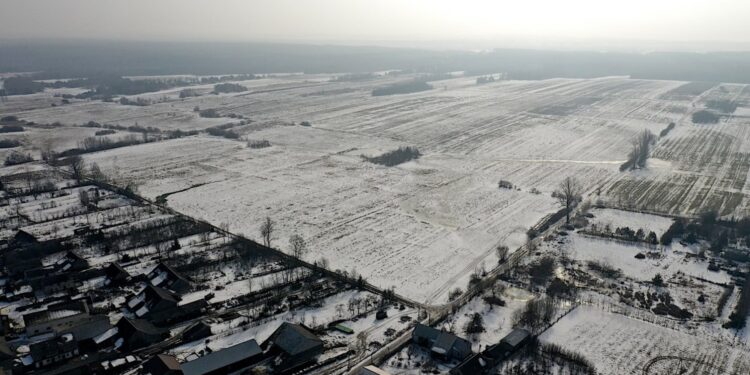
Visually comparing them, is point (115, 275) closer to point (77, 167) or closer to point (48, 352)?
point (48, 352)

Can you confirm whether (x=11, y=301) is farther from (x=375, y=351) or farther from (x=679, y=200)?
(x=679, y=200)

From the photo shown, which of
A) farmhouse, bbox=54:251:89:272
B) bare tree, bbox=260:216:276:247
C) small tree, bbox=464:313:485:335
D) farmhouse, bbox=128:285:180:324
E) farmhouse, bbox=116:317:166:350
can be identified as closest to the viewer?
farmhouse, bbox=116:317:166:350

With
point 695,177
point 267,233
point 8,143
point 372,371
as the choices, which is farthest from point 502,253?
point 8,143

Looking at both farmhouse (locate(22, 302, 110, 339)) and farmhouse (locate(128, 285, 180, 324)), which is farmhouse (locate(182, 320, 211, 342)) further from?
farmhouse (locate(22, 302, 110, 339))

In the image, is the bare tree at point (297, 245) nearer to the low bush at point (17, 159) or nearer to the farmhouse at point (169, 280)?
the farmhouse at point (169, 280)

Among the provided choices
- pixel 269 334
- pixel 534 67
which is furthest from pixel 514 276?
pixel 534 67

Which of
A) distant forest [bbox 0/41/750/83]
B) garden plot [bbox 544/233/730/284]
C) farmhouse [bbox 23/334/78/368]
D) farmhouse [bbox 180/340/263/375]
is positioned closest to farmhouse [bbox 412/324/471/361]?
farmhouse [bbox 180/340/263/375]

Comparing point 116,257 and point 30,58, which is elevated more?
point 30,58

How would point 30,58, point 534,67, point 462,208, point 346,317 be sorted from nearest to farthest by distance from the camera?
point 346,317 → point 462,208 → point 534,67 → point 30,58
